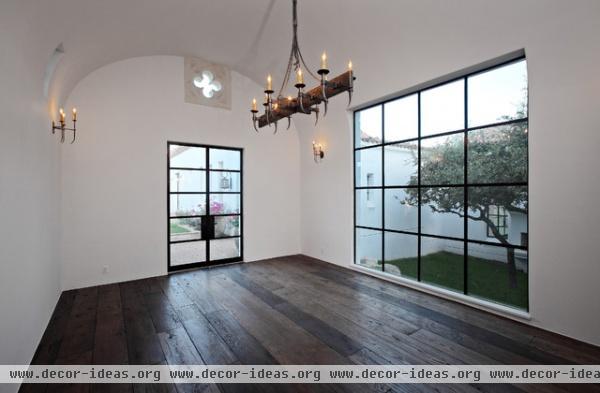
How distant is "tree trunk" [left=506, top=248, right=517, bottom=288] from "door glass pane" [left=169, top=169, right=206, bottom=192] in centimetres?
501

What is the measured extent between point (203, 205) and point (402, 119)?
13.1 feet

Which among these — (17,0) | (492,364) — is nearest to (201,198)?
(17,0)

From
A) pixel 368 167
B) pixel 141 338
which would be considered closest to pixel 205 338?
pixel 141 338

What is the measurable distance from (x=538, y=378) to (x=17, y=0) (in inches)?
189

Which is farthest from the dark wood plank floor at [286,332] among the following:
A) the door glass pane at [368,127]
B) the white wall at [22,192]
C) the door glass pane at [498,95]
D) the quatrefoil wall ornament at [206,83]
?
the quatrefoil wall ornament at [206,83]

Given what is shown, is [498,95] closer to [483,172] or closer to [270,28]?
[483,172]

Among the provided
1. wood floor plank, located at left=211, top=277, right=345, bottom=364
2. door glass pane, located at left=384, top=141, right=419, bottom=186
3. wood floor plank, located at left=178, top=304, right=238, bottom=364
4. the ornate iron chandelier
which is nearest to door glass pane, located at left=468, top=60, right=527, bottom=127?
door glass pane, located at left=384, top=141, right=419, bottom=186

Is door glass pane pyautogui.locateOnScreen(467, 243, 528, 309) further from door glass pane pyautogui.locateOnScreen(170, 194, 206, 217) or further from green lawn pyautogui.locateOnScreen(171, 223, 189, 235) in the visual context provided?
green lawn pyautogui.locateOnScreen(171, 223, 189, 235)

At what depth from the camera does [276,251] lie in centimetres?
623

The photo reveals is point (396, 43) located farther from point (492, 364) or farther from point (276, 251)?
point (276, 251)

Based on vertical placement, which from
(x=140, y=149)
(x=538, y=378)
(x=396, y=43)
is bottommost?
(x=538, y=378)

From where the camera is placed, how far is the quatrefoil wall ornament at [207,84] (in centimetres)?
527

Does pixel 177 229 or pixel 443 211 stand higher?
pixel 443 211

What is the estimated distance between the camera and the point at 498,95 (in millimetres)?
3285
